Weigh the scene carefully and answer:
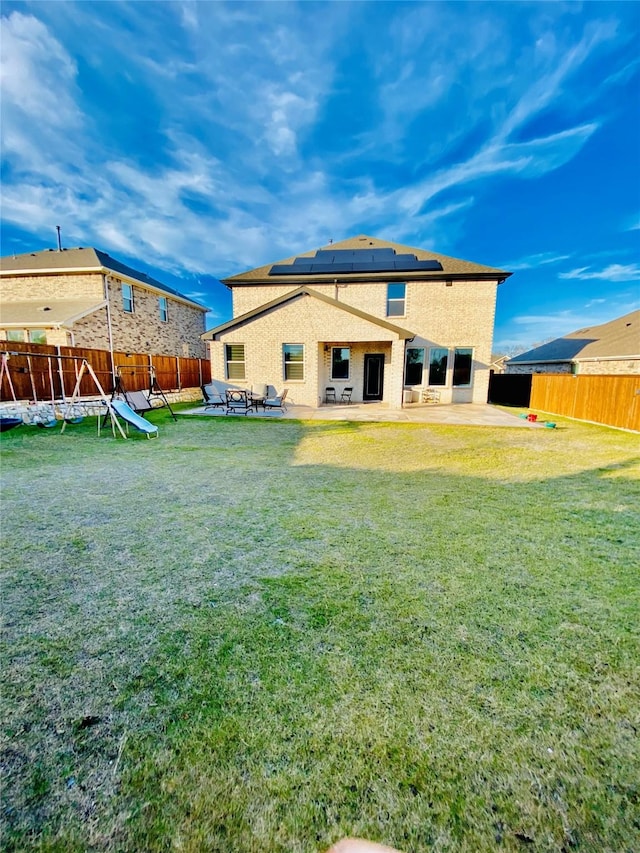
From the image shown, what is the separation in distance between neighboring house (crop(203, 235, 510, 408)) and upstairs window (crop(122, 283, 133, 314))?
664 cm

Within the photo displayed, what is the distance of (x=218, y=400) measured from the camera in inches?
545

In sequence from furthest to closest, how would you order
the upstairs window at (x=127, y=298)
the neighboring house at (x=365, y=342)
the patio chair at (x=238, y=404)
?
the upstairs window at (x=127, y=298), the neighboring house at (x=365, y=342), the patio chair at (x=238, y=404)

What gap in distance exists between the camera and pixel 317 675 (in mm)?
1866

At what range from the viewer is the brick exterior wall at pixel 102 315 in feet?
56.3

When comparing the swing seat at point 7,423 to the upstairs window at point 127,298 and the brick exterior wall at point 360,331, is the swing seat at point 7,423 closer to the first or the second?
the brick exterior wall at point 360,331

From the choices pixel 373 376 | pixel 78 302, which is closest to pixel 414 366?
pixel 373 376

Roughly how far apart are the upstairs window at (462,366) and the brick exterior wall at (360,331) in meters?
0.20

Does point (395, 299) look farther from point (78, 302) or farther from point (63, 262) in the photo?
point (63, 262)

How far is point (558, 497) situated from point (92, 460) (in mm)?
7753

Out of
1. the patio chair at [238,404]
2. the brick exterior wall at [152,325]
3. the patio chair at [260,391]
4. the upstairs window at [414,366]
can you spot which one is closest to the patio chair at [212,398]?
the patio chair at [238,404]

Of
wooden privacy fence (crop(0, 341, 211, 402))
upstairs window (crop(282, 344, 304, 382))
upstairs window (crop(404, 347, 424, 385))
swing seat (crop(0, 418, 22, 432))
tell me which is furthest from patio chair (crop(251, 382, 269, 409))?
swing seat (crop(0, 418, 22, 432))

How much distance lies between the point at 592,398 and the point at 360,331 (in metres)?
8.55

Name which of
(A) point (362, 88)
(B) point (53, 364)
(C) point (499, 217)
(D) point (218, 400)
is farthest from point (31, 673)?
(C) point (499, 217)

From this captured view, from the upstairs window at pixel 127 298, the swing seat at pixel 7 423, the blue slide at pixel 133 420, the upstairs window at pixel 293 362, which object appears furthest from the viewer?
the upstairs window at pixel 127 298
